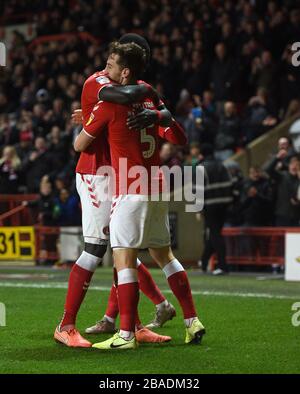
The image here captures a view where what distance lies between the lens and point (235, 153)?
62.3ft

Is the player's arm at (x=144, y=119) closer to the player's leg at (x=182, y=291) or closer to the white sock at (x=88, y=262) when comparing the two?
the player's leg at (x=182, y=291)

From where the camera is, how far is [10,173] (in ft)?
70.3

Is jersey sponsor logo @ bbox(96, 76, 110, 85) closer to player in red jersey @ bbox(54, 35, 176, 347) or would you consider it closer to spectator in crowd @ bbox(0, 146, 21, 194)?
player in red jersey @ bbox(54, 35, 176, 347)

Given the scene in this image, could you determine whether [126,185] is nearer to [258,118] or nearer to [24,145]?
[258,118]

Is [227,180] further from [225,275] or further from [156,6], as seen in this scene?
[156,6]

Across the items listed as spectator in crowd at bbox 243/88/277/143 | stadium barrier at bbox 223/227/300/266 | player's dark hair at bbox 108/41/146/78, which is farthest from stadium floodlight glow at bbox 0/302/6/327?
spectator in crowd at bbox 243/88/277/143

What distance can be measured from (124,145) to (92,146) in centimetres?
59

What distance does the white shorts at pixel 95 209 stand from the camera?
790 centimetres

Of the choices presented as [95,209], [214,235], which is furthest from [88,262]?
[214,235]

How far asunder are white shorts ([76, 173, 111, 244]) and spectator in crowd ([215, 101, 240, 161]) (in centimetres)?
1083

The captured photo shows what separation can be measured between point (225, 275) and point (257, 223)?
5.17ft

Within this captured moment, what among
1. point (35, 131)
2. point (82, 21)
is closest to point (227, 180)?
point (35, 131)

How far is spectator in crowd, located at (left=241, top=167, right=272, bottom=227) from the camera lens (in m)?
16.9

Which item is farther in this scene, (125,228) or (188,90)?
(188,90)
